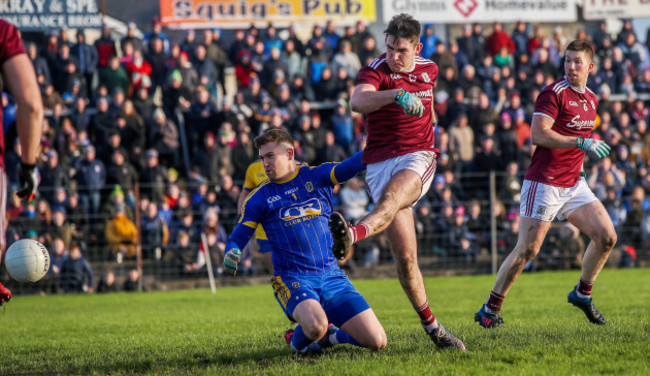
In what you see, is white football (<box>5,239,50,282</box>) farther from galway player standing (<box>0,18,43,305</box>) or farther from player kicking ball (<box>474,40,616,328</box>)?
player kicking ball (<box>474,40,616,328</box>)

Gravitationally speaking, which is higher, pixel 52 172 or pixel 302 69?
pixel 302 69

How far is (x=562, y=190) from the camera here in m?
8.45

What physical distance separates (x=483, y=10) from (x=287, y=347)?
1683 centimetres

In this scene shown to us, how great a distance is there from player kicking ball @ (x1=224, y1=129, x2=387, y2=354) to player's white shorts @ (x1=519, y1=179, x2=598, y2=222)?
2.24 metres

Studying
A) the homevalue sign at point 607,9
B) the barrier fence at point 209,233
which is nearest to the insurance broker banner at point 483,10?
the homevalue sign at point 607,9

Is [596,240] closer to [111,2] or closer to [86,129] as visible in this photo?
[86,129]

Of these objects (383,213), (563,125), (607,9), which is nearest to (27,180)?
(383,213)

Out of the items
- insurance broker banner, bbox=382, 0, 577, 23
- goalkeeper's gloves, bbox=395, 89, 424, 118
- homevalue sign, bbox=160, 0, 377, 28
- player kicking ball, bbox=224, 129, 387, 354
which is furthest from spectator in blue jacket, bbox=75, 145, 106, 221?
goalkeeper's gloves, bbox=395, 89, 424, 118

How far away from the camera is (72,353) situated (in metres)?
7.77

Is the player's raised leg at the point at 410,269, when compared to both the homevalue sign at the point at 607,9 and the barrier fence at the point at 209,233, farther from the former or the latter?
the homevalue sign at the point at 607,9

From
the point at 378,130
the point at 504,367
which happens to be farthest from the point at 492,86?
the point at 504,367

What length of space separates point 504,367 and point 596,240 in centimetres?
299

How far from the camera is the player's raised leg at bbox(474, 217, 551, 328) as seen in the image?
8.36m

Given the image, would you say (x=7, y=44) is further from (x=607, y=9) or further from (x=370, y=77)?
(x=607, y=9)
